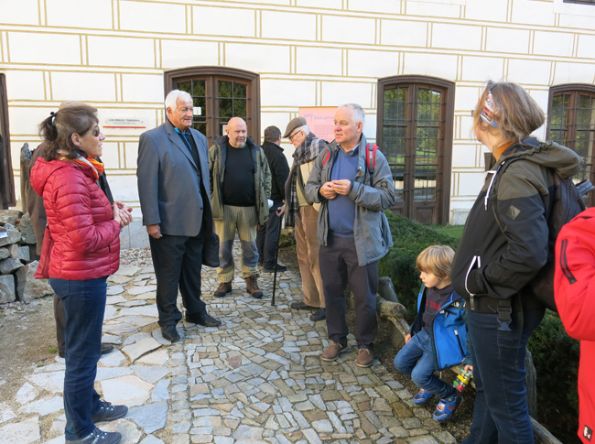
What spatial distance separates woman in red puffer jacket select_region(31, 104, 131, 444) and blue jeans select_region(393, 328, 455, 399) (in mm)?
1862

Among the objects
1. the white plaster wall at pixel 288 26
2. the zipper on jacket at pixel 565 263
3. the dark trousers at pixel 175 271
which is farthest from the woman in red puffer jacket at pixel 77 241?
the white plaster wall at pixel 288 26

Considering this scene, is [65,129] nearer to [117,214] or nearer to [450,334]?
[117,214]

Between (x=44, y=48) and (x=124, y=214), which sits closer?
(x=124, y=214)

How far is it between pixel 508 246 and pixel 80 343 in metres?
2.24

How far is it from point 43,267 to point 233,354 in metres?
1.79

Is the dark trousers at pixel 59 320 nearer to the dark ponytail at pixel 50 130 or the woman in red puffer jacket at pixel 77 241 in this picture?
the woman in red puffer jacket at pixel 77 241

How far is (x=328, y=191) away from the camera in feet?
12.0

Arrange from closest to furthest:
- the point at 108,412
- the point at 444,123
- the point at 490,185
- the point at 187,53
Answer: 1. the point at 490,185
2. the point at 108,412
3. the point at 187,53
4. the point at 444,123

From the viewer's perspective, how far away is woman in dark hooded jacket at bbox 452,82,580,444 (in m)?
1.87

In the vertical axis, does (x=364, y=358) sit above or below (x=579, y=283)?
below

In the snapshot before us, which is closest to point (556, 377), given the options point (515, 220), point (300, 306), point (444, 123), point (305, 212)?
point (515, 220)

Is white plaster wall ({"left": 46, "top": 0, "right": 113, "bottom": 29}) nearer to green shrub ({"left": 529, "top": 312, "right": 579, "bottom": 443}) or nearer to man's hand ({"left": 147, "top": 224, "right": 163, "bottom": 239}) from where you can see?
man's hand ({"left": 147, "top": 224, "right": 163, "bottom": 239})

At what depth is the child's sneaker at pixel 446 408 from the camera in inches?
118

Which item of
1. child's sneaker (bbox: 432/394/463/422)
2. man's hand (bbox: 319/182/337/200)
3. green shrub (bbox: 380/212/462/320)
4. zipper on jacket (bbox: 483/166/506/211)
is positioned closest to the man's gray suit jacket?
man's hand (bbox: 319/182/337/200)
